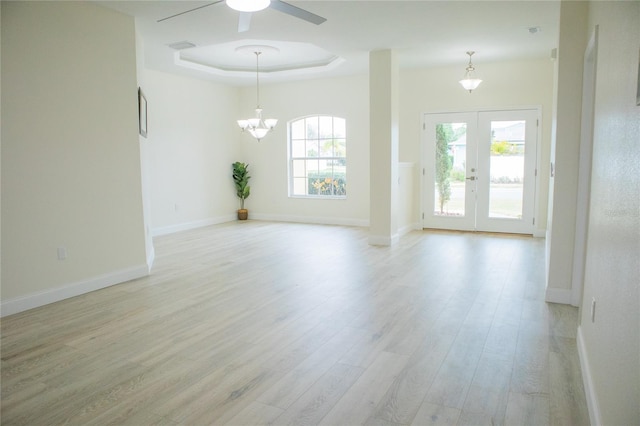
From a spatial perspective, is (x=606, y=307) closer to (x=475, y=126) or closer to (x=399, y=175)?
(x=399, y=175)

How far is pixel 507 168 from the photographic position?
23.8ft

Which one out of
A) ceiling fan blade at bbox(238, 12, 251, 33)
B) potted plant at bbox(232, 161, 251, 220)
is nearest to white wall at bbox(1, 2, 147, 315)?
ceiling fan blade at bbox(238, 12, 251, 33)

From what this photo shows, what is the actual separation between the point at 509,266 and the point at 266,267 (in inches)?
113

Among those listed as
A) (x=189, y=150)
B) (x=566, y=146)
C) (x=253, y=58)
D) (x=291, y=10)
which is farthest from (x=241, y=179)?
(x=566, y=146)

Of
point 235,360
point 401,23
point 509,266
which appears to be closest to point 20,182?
point 235,360

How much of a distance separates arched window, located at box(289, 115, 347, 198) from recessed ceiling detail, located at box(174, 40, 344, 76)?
46.0 inches

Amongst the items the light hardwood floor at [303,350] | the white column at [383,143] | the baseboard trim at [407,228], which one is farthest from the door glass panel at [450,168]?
the light hardwood floor at [303,350]

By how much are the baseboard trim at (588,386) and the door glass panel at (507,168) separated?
15.7ft

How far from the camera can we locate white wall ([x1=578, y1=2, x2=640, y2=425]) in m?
1.40

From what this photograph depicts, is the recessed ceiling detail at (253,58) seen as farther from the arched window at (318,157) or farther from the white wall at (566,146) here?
the white wall at (566,146)

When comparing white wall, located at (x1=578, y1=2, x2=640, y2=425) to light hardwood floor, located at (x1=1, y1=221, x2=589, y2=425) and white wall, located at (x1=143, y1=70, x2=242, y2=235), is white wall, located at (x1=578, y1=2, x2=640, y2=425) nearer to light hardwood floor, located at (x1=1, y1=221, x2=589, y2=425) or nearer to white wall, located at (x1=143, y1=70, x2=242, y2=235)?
light hardwood floor, located at (x1=1, y1=221, x2=589, y2=425)

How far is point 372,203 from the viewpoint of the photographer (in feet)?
21.4

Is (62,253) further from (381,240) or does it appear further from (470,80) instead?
(470,80)

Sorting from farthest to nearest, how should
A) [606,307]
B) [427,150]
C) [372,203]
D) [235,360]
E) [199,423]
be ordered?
[427,150] < [372,203] < [235,360] < [199,423] < [606,307]
